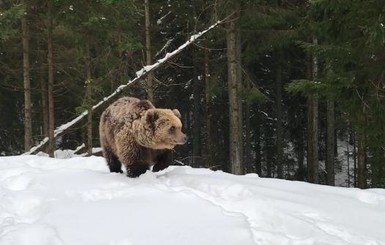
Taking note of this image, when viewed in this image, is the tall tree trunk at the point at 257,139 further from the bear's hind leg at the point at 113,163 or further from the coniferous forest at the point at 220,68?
the bear's hind leg at the point at 113,163

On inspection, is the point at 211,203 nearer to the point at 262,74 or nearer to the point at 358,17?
the point at 358,17

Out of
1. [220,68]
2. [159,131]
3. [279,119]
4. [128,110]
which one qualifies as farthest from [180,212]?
[279,119]

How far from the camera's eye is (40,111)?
82.9ft

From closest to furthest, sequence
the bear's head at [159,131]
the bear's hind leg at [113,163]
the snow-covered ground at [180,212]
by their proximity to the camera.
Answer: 1. the snow-covered ground at [180,212]
2. the bear's head at [159,131]
3. the bear's hind leg at [113,163]

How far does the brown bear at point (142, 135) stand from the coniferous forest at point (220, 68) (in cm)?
464

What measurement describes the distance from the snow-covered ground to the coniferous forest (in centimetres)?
474

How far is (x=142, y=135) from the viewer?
6023mm

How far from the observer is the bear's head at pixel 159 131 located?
19.6 feet

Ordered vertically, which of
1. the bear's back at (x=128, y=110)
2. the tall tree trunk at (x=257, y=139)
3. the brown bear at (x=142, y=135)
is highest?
the bear's back at (x=128, y=110)

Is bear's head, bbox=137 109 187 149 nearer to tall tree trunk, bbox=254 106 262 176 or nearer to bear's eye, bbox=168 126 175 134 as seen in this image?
bear's eye, bbox=168 126 175 134

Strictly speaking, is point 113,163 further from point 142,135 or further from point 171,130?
point 171,130

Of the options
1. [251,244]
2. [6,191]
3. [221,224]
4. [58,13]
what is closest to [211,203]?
[221,224]

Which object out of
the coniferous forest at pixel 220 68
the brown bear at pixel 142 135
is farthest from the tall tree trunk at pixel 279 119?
the brown bear at pixel 142 135

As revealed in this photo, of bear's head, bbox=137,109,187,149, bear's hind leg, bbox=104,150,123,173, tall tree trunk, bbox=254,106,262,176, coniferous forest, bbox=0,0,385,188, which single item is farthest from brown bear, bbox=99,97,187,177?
tall tree trunk, bbox=254,106,262,176
